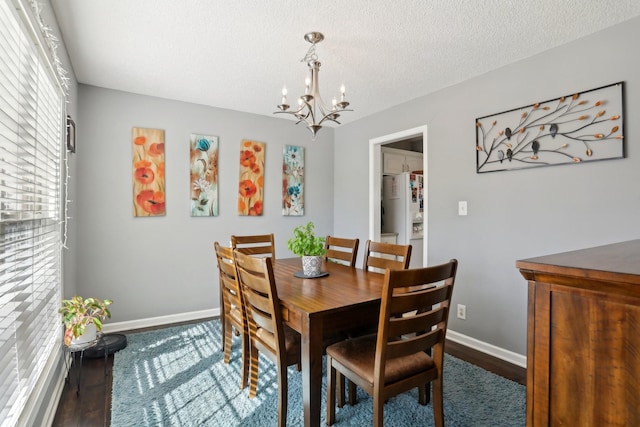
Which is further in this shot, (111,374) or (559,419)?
(111,374)

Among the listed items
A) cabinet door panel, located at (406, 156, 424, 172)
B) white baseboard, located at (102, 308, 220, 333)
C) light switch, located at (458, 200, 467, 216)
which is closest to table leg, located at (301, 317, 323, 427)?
light switch, located at (458, 200, 467, 216)

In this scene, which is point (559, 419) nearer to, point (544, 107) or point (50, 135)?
point (544, 107)

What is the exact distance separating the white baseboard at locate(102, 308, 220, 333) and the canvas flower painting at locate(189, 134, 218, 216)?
3.52ft

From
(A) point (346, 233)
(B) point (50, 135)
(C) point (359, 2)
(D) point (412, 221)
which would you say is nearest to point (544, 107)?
(C) point (359, 2)

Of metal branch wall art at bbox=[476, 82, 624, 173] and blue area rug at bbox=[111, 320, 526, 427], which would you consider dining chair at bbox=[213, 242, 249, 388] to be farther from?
metal branch wall art at bbox=[476, 82, 624, 173]

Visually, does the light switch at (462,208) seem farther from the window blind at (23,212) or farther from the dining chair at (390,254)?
the window blind at (23,212)

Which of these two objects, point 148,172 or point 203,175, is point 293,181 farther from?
point 148,172

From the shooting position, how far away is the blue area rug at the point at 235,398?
5.87 feet

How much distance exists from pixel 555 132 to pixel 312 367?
89.3 inches

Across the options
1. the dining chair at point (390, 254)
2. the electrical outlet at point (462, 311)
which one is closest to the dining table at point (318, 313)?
the dining chair at point (390, 254)

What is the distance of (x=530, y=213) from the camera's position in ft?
8.01

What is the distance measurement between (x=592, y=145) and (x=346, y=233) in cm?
272

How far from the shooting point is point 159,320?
331 cm

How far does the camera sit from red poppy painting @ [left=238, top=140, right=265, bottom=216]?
377 centimetres
